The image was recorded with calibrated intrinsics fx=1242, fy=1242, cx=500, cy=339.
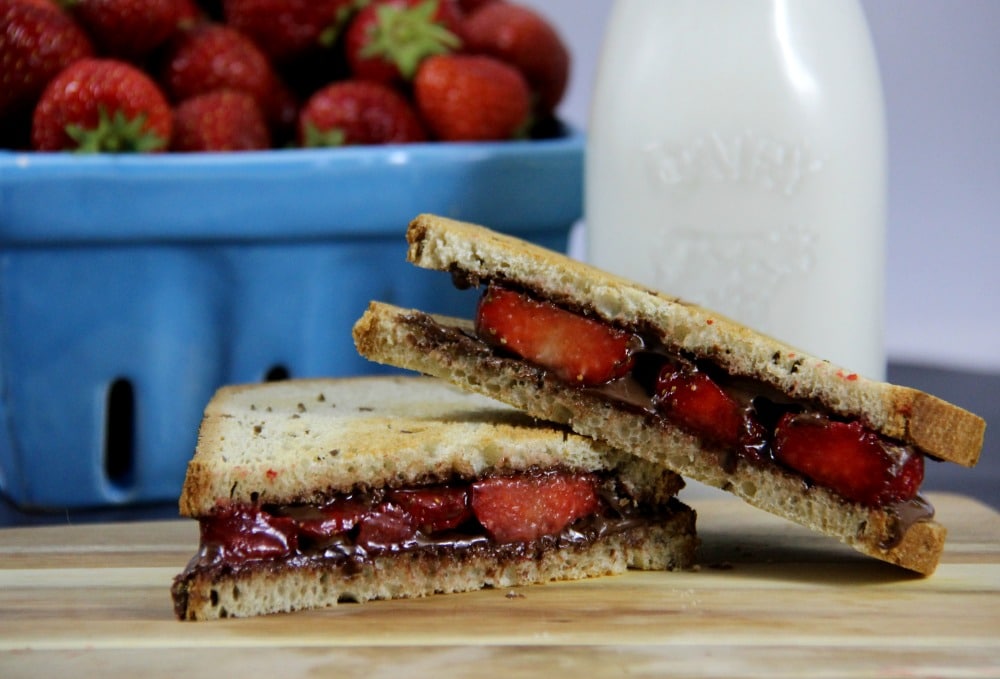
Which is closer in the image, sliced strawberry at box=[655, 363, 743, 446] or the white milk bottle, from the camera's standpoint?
sliced strawberry at box=[655, 363, 743, 446]

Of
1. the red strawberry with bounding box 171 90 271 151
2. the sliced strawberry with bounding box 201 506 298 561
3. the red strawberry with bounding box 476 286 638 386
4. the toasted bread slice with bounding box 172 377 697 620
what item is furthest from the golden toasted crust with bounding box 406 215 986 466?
the red strawberry with bounding box 171 90 271 151

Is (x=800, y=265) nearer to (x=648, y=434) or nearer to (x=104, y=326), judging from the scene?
(x=648, y=434)

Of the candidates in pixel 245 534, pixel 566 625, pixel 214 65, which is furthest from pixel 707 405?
pixel 214 65

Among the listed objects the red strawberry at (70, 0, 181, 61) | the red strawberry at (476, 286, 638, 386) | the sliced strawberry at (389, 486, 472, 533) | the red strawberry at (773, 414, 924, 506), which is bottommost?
the sliced strawberry at (389, 486, 472, 533)

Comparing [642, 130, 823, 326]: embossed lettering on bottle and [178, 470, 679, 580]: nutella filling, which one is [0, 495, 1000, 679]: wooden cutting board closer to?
[178, 470, 679, 580]: nutella filling

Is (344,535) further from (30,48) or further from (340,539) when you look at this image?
(30,48)

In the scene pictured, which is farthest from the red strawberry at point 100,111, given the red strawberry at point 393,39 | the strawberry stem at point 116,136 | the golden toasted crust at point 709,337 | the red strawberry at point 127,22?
the golden toasted crust at point 709,337
